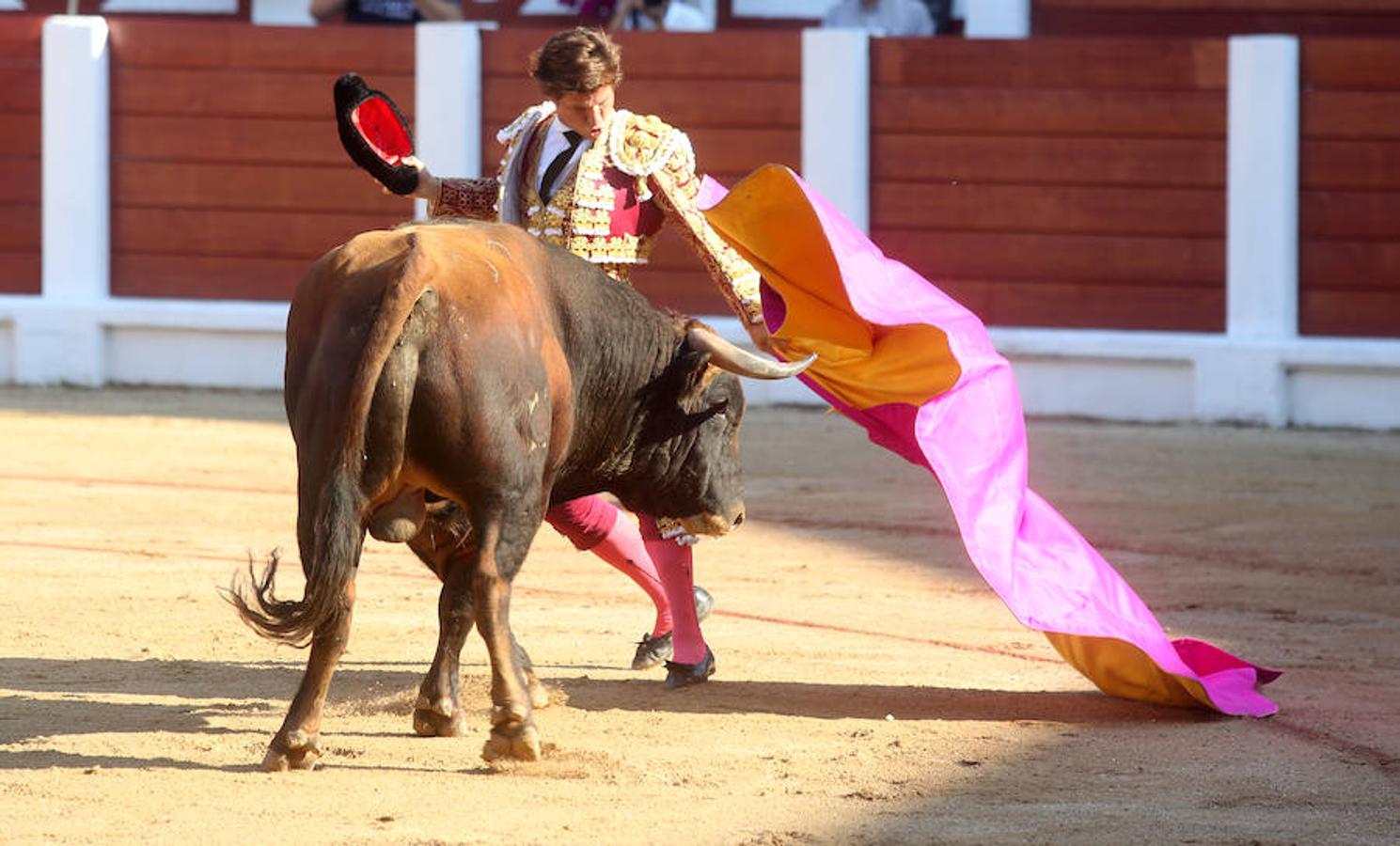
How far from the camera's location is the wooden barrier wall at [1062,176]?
27.7ft

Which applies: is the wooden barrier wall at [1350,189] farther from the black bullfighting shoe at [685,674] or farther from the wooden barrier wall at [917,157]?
the black bullfighting shoe at [685,674]

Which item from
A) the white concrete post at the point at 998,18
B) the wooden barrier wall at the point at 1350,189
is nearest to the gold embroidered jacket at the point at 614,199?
the wooden barrier wall at the point at 1350,189

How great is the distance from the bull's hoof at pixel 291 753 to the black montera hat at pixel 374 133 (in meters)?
0.99

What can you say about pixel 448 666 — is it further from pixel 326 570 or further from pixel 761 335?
pixel 761 335

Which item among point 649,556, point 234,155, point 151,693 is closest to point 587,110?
point 649,556

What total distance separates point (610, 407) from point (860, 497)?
2.97 meters

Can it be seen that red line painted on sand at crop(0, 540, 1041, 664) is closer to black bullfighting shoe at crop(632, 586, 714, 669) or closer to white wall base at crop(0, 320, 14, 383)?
black bullfighting shoe at crop(632, 586, 714, 669)

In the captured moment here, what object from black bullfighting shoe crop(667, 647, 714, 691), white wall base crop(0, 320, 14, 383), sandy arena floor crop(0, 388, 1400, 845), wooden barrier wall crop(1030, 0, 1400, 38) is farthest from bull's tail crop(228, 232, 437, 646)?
wooden barrier wall crop(1030, 0, 1400, 38)

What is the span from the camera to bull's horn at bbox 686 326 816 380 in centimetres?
371

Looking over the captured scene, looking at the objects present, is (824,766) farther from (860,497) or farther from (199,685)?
A: (860,497)

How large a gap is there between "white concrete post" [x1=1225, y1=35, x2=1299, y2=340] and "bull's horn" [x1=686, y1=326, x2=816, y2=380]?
4.80 m

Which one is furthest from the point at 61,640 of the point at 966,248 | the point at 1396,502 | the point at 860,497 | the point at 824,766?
the point at 966,248

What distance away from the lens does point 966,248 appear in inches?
339

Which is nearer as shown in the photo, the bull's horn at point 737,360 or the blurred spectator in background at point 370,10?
the bull's horn at point 737,360
